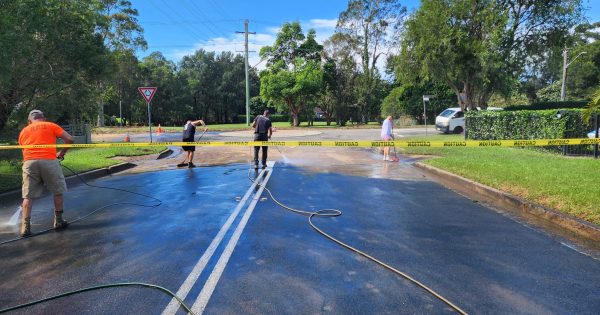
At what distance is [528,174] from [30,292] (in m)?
9.35

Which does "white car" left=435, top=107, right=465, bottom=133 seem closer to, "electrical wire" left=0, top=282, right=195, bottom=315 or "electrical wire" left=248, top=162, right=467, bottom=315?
"electrical wire" left=248, top=162, right=467, bottom=315

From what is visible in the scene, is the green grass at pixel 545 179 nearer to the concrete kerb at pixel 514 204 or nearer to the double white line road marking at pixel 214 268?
the concrete kerb at pixel 514 204

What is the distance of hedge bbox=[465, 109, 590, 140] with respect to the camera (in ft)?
50.0

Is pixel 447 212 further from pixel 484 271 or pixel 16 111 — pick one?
pixel 16 111

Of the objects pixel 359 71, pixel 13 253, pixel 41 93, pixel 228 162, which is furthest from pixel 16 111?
pixel 359 71

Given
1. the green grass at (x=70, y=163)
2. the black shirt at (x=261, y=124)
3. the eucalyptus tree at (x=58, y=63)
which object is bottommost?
the green grass at (x=70, y=163)

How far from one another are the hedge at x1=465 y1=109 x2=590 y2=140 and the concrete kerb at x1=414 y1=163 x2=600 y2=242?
640 cm

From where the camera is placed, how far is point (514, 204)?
804 centimetres

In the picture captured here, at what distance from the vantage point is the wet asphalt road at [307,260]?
13.0ft

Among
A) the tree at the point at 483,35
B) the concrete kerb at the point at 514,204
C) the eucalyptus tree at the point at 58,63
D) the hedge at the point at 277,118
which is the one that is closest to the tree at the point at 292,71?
the tree at the point at 483,35

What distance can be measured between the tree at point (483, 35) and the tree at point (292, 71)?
16.4 metres

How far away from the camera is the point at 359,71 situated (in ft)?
165

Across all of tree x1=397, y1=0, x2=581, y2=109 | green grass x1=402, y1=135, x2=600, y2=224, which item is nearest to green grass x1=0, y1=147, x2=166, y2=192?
green grass x1=402, y1=135, x2=600, y2=224

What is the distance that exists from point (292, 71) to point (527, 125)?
31316 millimetres
